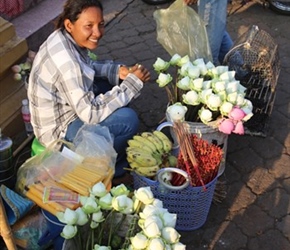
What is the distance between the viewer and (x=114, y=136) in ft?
10.2

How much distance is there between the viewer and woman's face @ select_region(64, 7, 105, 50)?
280cm

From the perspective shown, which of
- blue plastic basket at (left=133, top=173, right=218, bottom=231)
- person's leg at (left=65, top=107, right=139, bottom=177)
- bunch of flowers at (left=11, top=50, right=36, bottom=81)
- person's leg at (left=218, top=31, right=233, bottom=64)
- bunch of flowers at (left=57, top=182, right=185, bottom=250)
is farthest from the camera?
person's leg at (left=218, top=31, right=233, bottom=64)

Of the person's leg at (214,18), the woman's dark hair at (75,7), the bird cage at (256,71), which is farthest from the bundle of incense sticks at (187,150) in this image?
the person's leg at (214,18)

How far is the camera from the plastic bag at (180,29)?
3.47 metres

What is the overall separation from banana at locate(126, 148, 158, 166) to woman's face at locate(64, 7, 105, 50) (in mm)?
769

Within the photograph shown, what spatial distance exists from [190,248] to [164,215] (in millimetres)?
945

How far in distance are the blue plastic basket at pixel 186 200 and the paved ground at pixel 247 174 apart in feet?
0.35

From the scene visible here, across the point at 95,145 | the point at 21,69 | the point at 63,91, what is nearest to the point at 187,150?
the point at 95,145

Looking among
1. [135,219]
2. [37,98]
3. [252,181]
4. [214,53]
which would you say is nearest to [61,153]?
[37,98]

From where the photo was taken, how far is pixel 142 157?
8.84 feet

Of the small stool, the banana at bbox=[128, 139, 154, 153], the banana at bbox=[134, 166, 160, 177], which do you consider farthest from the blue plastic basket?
the small stool

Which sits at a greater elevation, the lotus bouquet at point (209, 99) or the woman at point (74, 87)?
the woman at point (74, 87)

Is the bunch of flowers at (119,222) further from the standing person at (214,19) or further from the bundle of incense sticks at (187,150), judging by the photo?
the standing person at (214,19)

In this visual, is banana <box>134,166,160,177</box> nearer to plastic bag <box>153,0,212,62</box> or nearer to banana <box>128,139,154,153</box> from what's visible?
banana <box>128,139,154,153</box>
